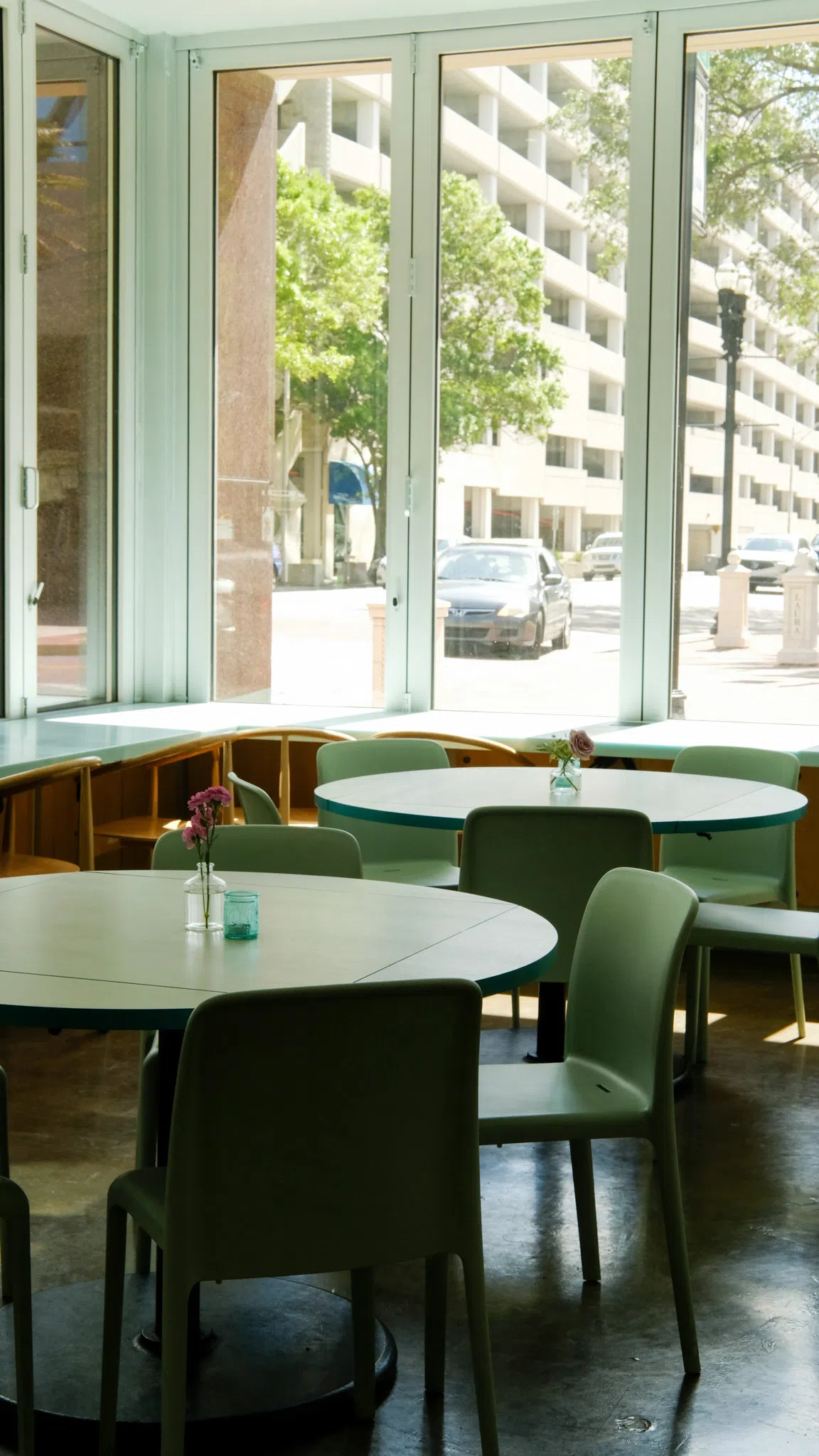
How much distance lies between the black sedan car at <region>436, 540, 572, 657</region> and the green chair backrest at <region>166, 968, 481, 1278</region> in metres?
4.47

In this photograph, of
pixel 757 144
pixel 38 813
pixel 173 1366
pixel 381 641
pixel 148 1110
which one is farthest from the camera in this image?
pixel 381 641

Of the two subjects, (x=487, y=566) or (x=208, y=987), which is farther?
(x=487, y=566)

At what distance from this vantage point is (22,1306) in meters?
2.24

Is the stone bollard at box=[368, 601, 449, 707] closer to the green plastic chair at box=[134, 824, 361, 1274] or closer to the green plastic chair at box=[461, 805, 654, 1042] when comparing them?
the green plastic chair at box=[461, 805, 654, 1042]

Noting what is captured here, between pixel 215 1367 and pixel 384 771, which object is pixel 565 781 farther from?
pixel 215 1367

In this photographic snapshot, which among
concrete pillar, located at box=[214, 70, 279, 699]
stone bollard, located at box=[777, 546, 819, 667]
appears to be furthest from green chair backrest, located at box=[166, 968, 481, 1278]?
concrete pillar, located at box=[214, 70, 279, 699]

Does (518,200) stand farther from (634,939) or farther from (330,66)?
(634,939)

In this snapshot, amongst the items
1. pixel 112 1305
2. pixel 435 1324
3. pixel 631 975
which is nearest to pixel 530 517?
pixel 631 975

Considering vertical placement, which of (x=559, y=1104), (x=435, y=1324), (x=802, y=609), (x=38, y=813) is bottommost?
(x=435, y=1324)

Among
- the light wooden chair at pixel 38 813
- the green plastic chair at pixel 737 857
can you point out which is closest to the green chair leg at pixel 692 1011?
the green plastic chair at pixel 737 857

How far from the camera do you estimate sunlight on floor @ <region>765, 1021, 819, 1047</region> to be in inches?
188

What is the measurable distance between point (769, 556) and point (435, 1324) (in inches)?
162

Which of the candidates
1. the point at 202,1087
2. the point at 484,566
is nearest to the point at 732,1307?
the point at 202,1087

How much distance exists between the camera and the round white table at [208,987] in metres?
2.28
